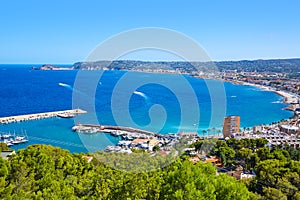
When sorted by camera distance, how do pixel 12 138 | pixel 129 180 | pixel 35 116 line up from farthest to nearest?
pixel 35 116, pixel 12 138, pixel 129 180

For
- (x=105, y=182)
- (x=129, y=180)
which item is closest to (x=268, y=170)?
(x=129, y=180)

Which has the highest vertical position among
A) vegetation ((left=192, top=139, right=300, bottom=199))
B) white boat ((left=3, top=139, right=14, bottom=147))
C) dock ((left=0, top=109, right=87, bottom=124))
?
vegetation ((left=192, top=139, right=300, bottom=199))

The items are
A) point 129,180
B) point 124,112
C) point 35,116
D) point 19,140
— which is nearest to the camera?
point 129,180

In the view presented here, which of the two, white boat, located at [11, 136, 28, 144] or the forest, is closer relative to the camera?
the forest

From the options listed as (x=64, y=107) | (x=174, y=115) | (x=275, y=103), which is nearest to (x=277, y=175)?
(x=174, y=115)

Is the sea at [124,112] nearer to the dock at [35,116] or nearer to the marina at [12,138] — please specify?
the marina at [12,138]

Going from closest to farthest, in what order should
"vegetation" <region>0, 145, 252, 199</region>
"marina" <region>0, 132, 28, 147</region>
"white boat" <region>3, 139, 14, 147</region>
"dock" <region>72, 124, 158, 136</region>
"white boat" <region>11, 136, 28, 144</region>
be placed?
"vegetation" <region>0, 145, 252, 199</region> < "white boat" <region>3, 139, 14, 147</region> < "marina" <region>0, 132, 28, 147</region> < "white boat" <region>11, 136, 28, 144</region> < "dock" <region>72, 124, 158, 136</region>

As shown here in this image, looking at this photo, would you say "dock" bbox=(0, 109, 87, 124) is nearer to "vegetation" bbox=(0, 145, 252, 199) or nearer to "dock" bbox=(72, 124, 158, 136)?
"dock" bbox=(72, 124, 158, 136)

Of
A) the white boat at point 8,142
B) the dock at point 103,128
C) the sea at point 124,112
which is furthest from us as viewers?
the dock at point 103,128

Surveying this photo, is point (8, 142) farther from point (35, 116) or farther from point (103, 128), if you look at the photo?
point (35, 116)

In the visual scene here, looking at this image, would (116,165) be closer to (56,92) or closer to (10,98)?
(10,98)

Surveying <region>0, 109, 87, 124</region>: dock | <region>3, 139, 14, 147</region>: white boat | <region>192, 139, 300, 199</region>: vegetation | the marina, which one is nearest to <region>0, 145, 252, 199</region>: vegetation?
<region>192, 139, 300, 199</region>: vegetation

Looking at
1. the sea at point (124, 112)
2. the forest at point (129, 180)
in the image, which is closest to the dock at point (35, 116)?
the sea at point (124, 112)
